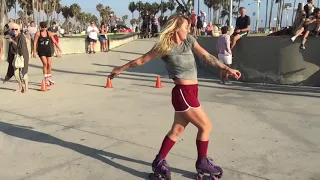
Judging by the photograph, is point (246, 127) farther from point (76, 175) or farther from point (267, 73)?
point (267, 73)

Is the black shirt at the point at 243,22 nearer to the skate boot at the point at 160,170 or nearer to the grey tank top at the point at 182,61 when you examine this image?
the grey tank top at the point at 182,61

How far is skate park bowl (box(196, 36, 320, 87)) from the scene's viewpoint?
9.55m

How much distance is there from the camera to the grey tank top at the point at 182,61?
3.54 meters

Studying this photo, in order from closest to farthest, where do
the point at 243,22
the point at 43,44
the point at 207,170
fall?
the point at 207,170 < the point at 43,44 < the point at 243,22

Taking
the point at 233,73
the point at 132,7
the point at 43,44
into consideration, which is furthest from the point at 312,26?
the point at 132,7

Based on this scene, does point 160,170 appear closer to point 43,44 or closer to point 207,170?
point 207,170

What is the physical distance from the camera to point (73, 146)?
479 centimetres

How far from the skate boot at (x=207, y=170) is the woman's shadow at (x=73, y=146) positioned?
140mm

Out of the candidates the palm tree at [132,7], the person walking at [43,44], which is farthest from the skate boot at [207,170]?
the palm tree at [132,7]

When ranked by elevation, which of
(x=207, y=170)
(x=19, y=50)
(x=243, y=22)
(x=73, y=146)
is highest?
(x=243, y=22)

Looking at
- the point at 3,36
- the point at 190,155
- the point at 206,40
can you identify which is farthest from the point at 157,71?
the point at 190,155

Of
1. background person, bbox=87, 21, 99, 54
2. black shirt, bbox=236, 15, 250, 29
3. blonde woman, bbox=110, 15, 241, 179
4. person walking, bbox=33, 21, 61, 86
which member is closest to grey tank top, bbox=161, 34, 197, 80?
blonde woman, bbox=110, 15, 241, 179

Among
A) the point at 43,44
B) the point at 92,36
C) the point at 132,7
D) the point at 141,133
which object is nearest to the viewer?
the point at 141,133

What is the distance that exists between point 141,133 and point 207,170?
1898 millimetres
